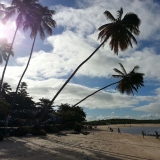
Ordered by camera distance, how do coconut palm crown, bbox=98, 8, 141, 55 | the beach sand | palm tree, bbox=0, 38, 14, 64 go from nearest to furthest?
1. the beach sand
2. coconut palm crown, bbox=98, 8, 141, 55
3. palm tree, bbox=0, 38, 14, 64

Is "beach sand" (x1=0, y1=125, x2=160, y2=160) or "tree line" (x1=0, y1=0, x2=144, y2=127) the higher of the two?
"tree line" (x1=0, y1=0, x2=144, y2=127)

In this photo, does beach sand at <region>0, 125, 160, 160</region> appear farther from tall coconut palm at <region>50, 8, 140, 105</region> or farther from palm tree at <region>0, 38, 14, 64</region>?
palm tree at <region>0, 38, 14, 64</region>

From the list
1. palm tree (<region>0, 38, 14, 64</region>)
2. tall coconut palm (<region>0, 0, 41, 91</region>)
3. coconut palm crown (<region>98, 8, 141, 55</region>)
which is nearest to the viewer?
coconut palm crown (<region>98, 8, 141, 55</region>)

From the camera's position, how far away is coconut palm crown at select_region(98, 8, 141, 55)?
73.7 feet

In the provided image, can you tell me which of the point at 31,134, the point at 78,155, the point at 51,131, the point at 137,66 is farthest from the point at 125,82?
the point at 78,155

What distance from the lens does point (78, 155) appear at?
37.0ft

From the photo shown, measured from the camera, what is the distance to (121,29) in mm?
22438

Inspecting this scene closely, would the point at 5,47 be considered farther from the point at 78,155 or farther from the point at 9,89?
the point at 78,155

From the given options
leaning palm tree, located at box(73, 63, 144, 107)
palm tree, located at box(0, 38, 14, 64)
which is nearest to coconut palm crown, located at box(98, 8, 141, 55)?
leaning palm tree, located at box(73, 63, 144, 107)

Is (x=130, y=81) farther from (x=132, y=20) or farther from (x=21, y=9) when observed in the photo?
(x=21, y=9)

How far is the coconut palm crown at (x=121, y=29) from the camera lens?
2245 cm

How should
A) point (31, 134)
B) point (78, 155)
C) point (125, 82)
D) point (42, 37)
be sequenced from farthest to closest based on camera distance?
point (125, 82)
point (42, 37)
point (31, 134)
point (78, 155)

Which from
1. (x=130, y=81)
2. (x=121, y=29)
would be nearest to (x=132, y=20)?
(x=121, y=29)

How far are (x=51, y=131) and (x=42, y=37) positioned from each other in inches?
515
